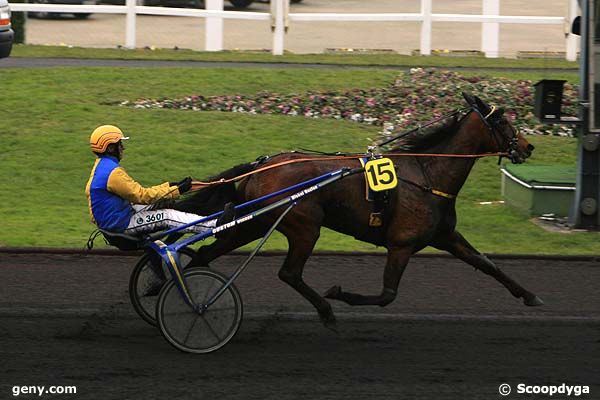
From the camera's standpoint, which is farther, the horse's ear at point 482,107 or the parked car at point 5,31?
the parked car at point 5,31

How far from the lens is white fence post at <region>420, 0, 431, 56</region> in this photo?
20734mm

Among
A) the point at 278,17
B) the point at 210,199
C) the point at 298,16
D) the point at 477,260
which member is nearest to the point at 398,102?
the point at 298,16

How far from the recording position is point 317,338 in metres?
8.41

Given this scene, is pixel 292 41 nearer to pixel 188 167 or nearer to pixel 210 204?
pixel 188 167

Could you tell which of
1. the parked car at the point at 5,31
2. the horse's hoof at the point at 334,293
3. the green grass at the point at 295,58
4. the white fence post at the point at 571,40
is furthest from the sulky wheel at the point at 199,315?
the white fence post at the point at 571,40

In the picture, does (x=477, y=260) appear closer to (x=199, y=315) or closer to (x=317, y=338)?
(x=317, y=338)

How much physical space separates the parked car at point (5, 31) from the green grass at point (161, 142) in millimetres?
329

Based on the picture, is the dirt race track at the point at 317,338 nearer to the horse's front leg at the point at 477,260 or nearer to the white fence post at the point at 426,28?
the horse's front leg at the point at 477,260

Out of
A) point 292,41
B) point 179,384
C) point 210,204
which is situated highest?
point 292,41

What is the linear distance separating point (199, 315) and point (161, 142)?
8089 mm

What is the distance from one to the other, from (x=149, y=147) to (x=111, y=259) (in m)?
4.78

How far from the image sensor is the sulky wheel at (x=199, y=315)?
7.88 metres

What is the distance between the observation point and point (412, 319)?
8.98 metres

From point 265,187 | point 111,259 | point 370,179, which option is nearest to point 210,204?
point 265,187
